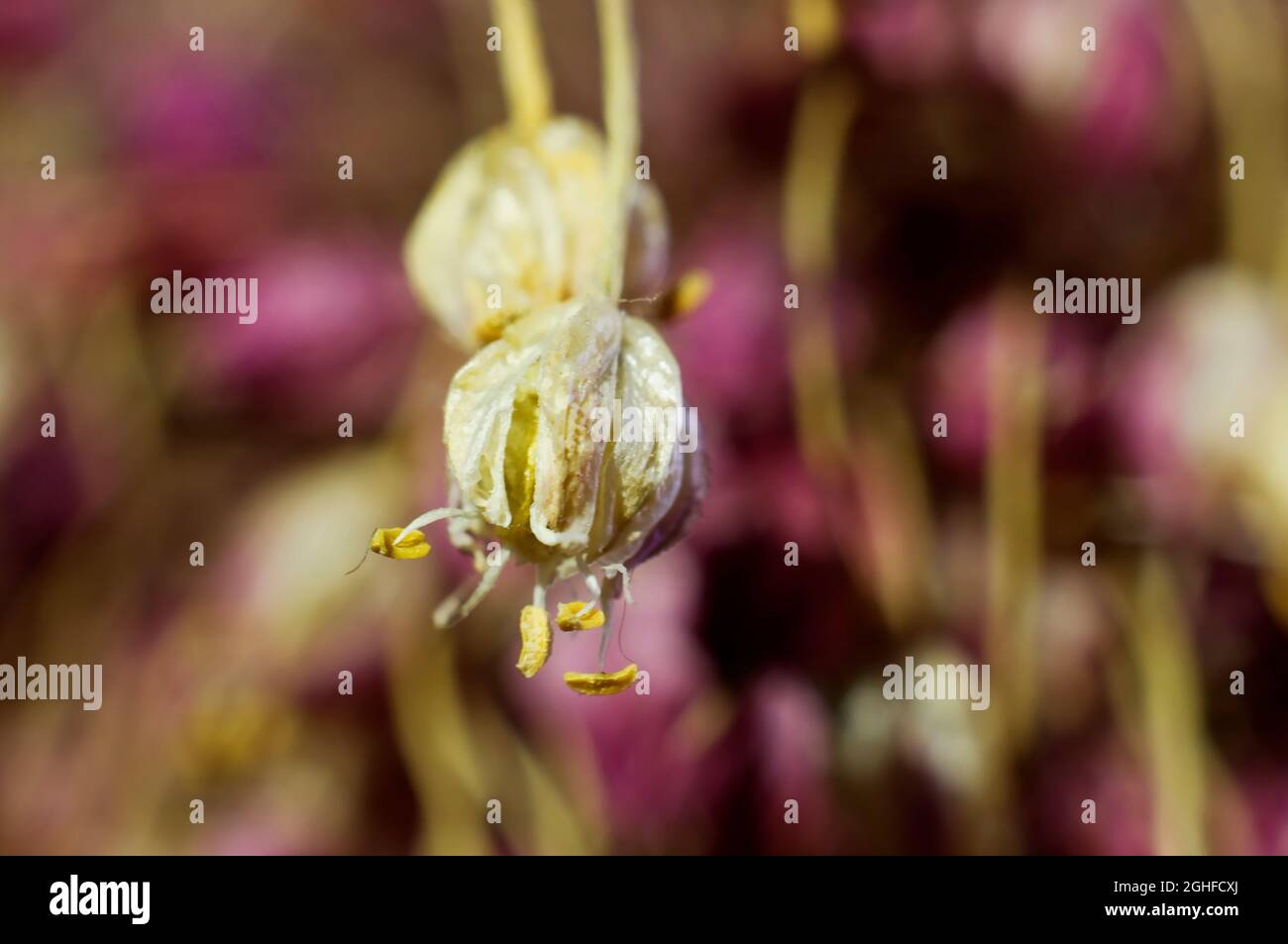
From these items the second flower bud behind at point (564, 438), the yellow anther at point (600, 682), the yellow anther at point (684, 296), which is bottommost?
the yellow anther at point (600, 682)

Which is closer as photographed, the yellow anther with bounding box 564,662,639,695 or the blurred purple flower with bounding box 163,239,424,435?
the yellow anther with bounding box 564,662,639,695

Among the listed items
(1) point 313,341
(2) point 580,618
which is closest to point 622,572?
(2) point 580,618

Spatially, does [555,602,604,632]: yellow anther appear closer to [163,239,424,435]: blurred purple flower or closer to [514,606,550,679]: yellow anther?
[514,606,550,679]: yellow anther

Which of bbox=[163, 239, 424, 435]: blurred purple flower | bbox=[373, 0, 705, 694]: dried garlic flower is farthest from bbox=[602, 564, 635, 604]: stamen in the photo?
bbox=[163, 239, 424, 435]: blurred purple flower

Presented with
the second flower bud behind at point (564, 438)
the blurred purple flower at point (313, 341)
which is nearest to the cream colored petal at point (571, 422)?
the second flower bud behind at point (564, 438)

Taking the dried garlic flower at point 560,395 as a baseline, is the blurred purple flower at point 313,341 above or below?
above

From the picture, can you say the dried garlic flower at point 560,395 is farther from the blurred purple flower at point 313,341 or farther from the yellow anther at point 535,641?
Result: the blurred purple flower at point 313,341

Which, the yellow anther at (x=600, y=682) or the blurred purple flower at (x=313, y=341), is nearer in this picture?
the yellow anther at (x=600, y=682)
